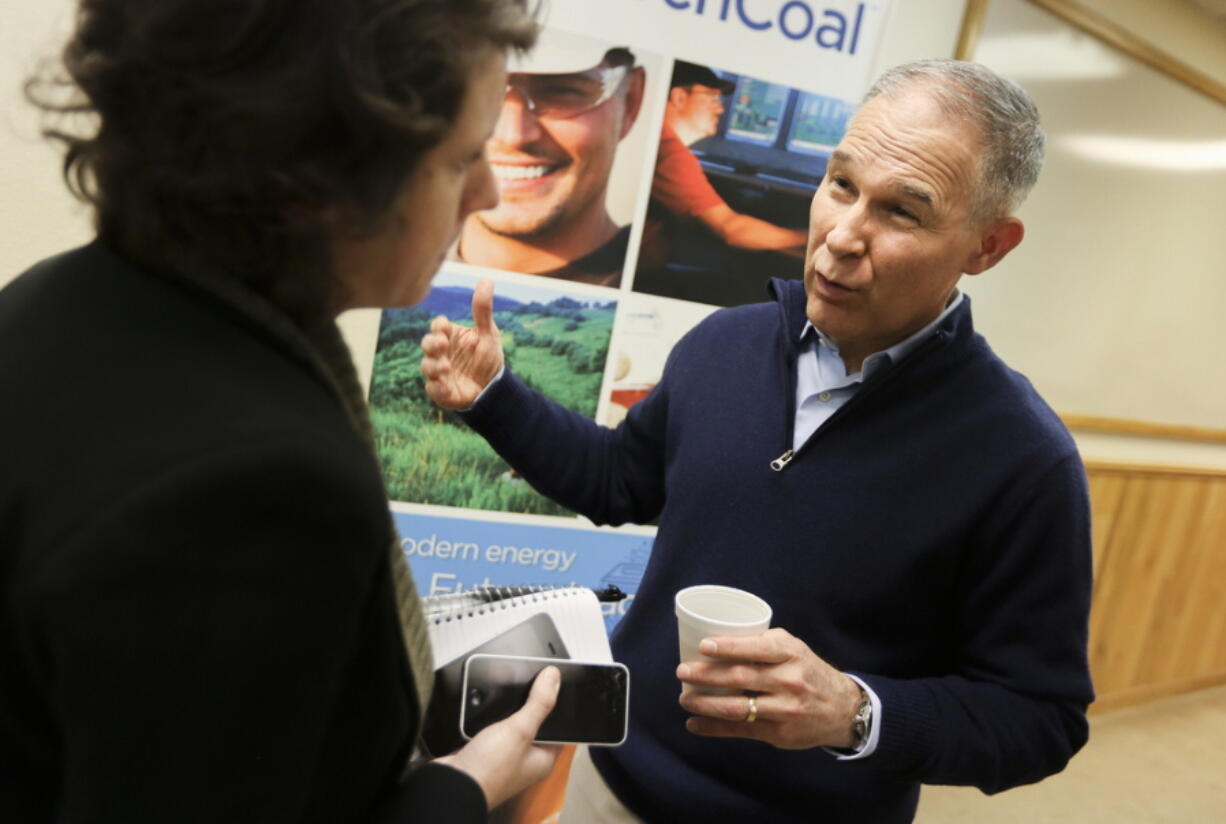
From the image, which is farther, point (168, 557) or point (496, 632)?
point (496, 632)

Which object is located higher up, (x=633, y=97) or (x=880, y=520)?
(x=633, y=97)

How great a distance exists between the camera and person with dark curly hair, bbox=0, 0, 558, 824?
0.50 meters

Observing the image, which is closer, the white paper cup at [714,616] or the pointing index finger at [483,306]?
the white paper cup at [714,616]

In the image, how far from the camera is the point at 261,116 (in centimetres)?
54

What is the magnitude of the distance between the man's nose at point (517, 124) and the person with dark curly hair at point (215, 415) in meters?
1.30

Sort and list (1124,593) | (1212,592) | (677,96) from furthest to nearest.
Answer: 1. (1212,592)
2. (1124,593)
3. (677,96)

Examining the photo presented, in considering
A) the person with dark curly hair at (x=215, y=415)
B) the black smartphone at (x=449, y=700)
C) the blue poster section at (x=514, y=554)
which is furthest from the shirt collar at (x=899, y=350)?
the blue poster section at (x=514, y=554)

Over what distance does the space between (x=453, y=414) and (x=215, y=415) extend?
156 centimetres

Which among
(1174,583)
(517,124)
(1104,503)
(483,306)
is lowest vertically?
(1174,583)

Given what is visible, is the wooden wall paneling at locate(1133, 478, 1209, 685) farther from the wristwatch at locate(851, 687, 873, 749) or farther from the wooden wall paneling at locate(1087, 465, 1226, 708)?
the wristwatch at locate(851, 687, 873, 749)

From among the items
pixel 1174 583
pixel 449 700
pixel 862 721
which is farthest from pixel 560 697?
pixel 1174 583

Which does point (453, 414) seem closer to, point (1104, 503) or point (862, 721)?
point (862, 721)

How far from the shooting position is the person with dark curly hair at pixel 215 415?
501mm

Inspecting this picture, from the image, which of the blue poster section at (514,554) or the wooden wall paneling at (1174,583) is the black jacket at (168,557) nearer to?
the blue poster section at (514,554)
